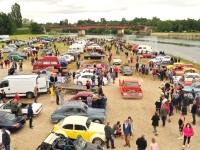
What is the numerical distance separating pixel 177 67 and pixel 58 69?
14.4 m

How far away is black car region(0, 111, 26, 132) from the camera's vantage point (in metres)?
14.8

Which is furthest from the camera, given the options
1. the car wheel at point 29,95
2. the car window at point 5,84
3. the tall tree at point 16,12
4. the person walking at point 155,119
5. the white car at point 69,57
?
the tall tree at point 16,12

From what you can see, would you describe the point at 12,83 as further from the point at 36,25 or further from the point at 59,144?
the point at 36,25

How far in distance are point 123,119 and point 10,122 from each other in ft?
23.0

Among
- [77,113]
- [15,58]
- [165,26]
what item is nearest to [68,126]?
[77,113]

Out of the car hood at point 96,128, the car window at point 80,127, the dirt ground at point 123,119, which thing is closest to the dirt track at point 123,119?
the dirt ground at point 123,119

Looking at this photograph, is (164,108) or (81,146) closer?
(81,146)

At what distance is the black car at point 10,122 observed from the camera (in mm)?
14789

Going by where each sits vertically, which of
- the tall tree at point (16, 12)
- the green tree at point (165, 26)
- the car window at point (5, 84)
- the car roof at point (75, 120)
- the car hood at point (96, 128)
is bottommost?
the car hood at point (96, 128)

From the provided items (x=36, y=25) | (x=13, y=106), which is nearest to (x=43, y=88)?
(x=13, y=106)

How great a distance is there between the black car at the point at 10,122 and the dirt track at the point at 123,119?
0.40 metres

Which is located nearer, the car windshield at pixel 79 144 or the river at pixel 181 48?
the car windshield at pixel 79 144

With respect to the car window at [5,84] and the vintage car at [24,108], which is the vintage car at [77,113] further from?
the car window at [5,84]

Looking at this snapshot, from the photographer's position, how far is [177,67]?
3178cm
